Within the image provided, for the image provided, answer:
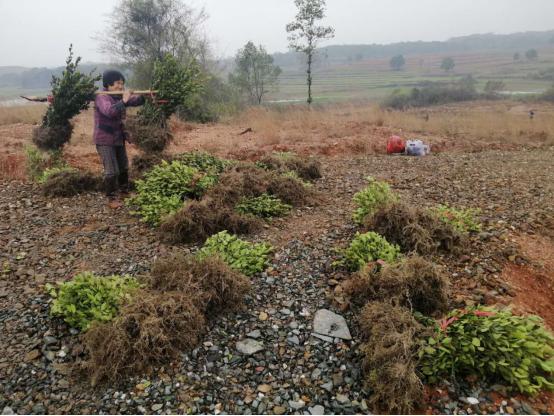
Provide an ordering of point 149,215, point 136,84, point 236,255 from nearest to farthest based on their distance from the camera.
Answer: point 236,255
point 149,215
point 136,84

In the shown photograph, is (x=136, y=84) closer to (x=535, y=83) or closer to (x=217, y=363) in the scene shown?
(x=217, y=363)

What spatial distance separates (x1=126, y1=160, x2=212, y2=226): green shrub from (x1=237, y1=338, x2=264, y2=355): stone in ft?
8.37

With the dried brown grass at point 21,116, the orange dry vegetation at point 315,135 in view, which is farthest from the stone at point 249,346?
the dried brown grass at point 21,116

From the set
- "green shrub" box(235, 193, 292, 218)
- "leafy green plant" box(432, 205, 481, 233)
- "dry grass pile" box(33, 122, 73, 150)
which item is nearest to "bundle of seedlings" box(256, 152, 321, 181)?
"green shrub" box(235, 193, 292, 218)

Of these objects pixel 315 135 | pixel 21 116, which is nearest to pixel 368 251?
pixel 315 135

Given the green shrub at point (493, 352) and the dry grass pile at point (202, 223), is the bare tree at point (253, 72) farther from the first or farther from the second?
the green shrub at point (493, 352)

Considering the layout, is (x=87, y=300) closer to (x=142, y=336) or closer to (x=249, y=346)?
(x=142, y=336)

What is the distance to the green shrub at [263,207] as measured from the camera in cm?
554

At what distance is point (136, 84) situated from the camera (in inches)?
773

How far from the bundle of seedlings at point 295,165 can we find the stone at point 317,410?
4.75m

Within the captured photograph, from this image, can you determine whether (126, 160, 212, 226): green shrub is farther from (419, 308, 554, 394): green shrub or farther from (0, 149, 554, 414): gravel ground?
(419, 308, 554, 394): green shrub

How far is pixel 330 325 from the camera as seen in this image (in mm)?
3451

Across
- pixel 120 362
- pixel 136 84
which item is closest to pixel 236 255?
pixel 120 362

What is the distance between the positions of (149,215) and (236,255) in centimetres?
170
